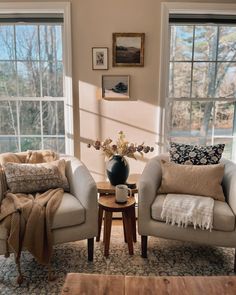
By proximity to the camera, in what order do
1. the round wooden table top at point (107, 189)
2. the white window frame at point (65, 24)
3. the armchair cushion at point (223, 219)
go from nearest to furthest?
the armchair cushion at point (223, 219) < the round wooden table top at point (107, 189) < the white window frame at point (65, 24)

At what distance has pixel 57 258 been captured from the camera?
2.46m

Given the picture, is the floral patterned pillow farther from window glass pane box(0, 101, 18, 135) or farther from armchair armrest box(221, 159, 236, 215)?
window glass pane box(0, 101, 18, 135)

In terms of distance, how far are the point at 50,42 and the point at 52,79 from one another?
1.25ft

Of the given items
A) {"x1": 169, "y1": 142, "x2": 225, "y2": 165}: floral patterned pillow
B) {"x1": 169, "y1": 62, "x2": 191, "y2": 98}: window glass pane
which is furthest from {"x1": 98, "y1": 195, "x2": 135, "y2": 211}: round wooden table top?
{"x1": 169, "y1": 62, "x2": 191, "y2": 98}: window glass pane

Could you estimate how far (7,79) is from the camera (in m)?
3.29

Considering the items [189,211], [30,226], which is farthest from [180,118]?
[30,226]

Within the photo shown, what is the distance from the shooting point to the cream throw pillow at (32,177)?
247cm

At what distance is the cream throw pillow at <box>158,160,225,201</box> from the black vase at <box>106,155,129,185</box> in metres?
0.35

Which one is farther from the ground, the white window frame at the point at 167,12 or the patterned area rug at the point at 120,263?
the white window frame at the point at 167,12

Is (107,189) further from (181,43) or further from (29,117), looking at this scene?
(181,43)

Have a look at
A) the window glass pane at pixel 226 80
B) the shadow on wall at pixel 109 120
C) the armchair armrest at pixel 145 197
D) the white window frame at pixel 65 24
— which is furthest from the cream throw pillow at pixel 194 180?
the white window frame at pixel 65 24

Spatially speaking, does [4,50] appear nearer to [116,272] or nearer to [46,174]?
[46,174]

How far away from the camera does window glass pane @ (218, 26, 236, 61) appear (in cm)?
321

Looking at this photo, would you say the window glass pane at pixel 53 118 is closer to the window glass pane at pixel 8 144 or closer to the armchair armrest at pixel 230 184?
the window glass pane at pixel 8 144
